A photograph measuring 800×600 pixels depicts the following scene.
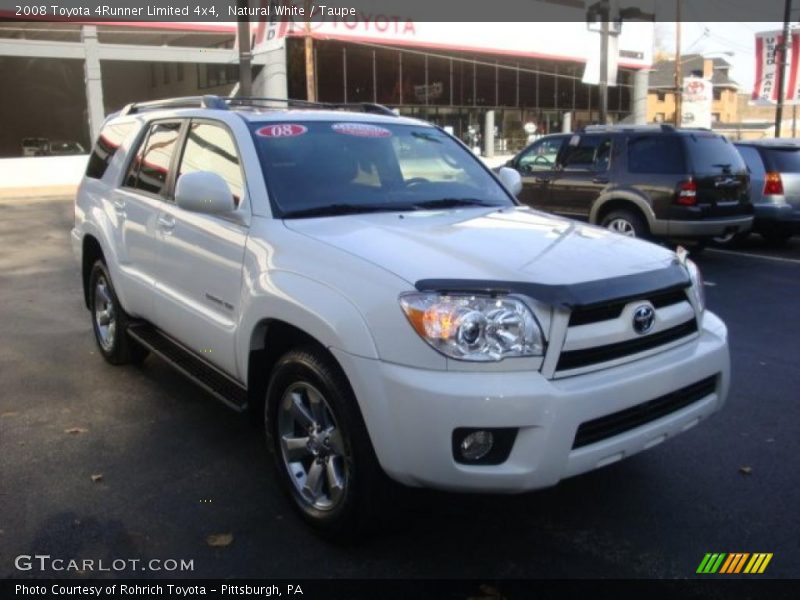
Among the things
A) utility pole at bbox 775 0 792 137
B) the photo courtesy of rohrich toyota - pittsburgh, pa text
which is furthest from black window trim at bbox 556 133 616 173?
utility pole at bbox 775 0 792 137

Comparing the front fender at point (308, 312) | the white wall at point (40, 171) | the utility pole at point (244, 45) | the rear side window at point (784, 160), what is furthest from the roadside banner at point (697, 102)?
the front fender at point (308, 312)

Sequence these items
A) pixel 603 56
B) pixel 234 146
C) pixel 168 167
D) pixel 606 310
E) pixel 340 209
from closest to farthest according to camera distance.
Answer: pixel 606 310 < pixel 340 209 < pixel 234 146 < pixel 168 167 < pixel 603 56

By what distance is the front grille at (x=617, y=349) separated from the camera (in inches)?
112

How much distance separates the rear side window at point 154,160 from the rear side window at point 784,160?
30.7 ft

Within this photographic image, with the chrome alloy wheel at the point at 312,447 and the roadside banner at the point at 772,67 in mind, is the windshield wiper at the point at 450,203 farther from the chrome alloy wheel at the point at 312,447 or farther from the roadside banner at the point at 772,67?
the roadside banner at the point at 772,67

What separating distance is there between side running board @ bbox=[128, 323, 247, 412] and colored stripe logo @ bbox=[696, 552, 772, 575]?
7.05 ft

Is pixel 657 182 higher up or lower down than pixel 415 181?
lower down

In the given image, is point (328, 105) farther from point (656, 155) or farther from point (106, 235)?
point (656, 155)

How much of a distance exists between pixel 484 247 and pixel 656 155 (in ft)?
24.2

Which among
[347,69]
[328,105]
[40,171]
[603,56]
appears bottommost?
[40,171]

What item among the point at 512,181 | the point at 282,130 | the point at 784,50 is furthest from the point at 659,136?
the point at 784,50

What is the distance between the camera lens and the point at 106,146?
19.2 ft

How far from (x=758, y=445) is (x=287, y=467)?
2.61 meters

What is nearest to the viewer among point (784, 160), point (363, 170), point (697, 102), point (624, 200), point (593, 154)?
point (363, 170)
